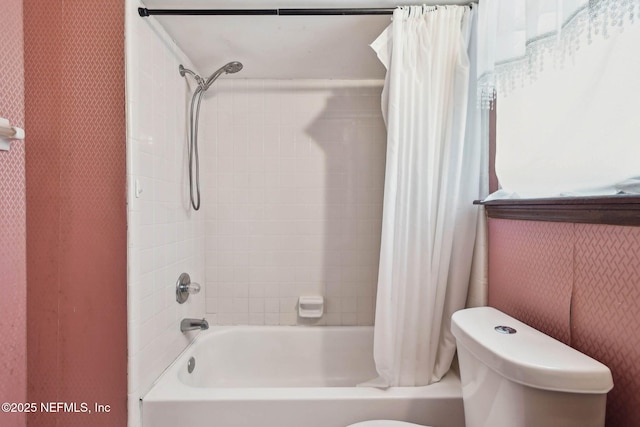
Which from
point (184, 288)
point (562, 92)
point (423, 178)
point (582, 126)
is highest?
point (562, 92)

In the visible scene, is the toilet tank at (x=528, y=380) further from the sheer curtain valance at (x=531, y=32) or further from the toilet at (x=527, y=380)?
the sheer curtain valance at (x=531, y=32)

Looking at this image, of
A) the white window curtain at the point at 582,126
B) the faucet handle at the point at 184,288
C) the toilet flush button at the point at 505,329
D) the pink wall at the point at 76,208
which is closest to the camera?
the white window curtain at the point at 582,126

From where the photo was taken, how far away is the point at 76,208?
3.34 ft

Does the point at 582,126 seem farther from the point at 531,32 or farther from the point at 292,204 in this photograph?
the point at 292,204

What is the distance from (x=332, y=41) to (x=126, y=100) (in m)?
0.92

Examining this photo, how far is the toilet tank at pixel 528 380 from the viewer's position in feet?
2.12

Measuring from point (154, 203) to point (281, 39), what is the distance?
37.3 inches

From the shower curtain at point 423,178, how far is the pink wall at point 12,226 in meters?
1.24

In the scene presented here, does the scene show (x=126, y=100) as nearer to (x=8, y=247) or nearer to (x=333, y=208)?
(x=8, y=247)

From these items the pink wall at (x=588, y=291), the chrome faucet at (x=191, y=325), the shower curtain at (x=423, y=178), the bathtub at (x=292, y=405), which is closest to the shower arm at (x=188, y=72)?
the shower curtain at (x=423, y=178)

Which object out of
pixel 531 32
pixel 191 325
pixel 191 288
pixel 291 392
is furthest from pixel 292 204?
pixel 531 32

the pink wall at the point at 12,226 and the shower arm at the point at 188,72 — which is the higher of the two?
the shower arm at the point at 188,72

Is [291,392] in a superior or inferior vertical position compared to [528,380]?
inferior

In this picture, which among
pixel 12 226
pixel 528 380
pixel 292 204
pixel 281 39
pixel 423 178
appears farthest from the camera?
pixel 292 204
